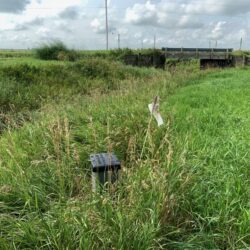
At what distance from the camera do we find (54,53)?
19984 millimetres

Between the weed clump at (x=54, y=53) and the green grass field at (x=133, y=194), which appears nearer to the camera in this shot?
the green grass field at (x=133, y=194)

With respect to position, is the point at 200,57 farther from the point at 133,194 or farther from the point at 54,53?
the point at 133,194

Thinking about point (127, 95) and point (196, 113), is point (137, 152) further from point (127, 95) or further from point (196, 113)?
point (127, 95)

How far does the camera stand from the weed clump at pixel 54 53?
770 inches

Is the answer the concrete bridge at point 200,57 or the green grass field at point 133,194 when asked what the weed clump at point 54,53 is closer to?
the concrete bridge at point 200,57

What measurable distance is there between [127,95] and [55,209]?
4.72 m

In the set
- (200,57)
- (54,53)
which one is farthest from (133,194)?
(200,57)

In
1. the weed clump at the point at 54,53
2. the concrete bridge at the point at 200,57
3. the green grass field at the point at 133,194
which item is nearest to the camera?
the green grass field at the point at 133,194

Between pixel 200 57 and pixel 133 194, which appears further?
pixel 200 57

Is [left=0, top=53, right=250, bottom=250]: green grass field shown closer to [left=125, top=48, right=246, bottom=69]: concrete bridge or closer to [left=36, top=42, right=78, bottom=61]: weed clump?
[left=36, top=42, right=78, bottom=61]: weed clump

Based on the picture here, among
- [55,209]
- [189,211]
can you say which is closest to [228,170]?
[189,211]

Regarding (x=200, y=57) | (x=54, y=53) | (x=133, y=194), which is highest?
(x=54, y=53)

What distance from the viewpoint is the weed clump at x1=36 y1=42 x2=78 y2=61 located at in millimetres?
19562

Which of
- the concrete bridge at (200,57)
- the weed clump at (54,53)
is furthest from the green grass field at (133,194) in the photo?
the concrete bridge at (200,57)
